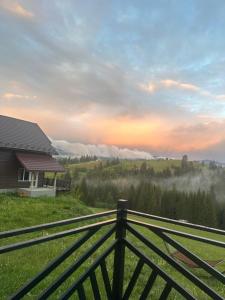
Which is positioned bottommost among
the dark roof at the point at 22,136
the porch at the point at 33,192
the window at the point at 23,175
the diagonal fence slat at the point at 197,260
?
the porch at the point at 33,192

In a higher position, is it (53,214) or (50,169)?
(50,169)

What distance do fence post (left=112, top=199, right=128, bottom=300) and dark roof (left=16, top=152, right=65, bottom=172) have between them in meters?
25.1

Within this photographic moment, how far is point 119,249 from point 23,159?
26.3m

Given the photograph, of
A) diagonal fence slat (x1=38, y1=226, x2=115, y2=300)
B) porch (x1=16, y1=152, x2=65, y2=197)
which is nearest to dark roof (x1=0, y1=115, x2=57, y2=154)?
porch (x1=16, y1=152, x2=65, y2=197)

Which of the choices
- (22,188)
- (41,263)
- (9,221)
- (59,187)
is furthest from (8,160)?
(41,263)

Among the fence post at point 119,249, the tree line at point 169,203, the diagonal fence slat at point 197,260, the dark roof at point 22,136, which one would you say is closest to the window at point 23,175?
the dark roof at point 22,136

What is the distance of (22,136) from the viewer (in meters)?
31.2

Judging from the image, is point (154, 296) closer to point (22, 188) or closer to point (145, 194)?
point (22, 188)

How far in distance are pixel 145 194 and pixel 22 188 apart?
49769mm

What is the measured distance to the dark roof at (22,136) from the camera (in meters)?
29.0

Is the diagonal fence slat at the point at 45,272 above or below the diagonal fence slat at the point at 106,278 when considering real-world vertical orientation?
above

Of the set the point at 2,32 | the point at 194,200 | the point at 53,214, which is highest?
the point at 2,32

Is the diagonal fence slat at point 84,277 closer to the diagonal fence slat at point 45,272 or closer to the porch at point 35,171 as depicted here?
the diagonal fence slat at point 45,272

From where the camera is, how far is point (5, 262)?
818 cm
